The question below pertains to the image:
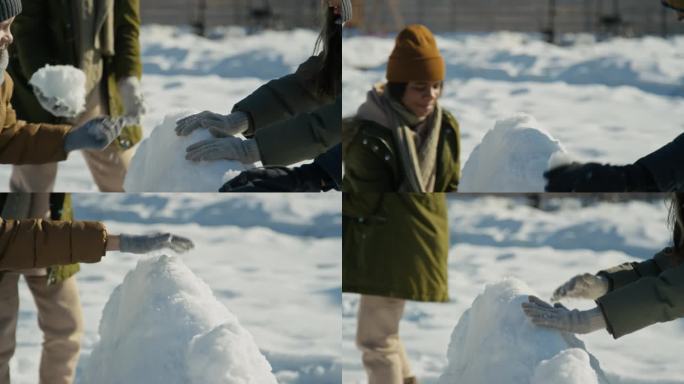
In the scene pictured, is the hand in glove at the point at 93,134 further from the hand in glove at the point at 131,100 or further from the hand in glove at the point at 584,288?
the hand in glove at the point at 584,288

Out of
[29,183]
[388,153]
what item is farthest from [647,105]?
[29,183]

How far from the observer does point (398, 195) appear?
10.4ft

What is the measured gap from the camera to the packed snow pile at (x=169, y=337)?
294cm

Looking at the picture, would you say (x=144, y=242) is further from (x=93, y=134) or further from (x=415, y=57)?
(x=415, y=57)

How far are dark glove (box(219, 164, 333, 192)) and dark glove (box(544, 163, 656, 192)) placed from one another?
1.91 feet

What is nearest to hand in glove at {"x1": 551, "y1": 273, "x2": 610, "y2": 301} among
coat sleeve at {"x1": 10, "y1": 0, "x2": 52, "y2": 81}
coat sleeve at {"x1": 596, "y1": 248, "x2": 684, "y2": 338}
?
coat sleeve at {"x1": 596, "y1": 248, "x2": 684, "y2": 338}

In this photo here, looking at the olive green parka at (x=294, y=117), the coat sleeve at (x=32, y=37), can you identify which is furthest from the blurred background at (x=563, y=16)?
the coat sleeve at (x=32, y=37)

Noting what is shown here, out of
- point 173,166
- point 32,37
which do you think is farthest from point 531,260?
point 32,37

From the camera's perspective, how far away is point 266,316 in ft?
10.6

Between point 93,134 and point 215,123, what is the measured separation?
0.97 ft

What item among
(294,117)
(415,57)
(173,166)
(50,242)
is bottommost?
(50,242)

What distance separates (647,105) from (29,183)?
1.57 meters

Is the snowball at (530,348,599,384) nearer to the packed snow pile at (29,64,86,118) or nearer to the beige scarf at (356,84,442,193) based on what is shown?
the beige scarf at (356,84,442,193)

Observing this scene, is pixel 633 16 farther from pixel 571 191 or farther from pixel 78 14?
pixel 78 14
